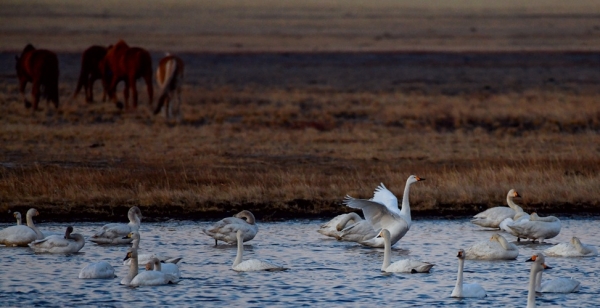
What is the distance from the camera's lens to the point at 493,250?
11.2 meters

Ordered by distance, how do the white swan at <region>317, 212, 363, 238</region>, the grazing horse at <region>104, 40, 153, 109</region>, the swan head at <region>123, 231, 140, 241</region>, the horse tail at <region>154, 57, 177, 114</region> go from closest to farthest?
the swan head at <region>123, 231, 140, 241</region>, the white swan at <region>317, 212, 363, 238</region>, the horse tail at <region>154, 57, 177, 114</region>, the grazing horse at <region>104, 40, 153, 109</region>

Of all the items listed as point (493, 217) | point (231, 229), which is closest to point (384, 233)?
point (231, 229)

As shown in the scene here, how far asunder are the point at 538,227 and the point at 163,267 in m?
4.43

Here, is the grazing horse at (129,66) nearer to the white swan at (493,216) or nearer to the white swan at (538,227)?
the white swan at (493,216)

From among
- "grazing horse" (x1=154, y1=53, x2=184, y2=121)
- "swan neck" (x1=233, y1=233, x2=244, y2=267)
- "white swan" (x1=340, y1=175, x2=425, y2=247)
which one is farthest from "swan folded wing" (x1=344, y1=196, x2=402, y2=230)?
"grazing horse" (x1=154, y1=53, x2=184, y2=121)

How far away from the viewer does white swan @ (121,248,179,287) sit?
1006 cm

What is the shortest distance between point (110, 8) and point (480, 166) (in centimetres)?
13467

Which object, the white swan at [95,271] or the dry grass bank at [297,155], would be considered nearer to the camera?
the white swan at [95,271]

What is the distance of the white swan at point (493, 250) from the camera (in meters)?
11.3

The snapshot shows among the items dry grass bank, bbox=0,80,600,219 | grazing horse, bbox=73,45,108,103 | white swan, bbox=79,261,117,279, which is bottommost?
white swan, bbox=79,261,117,279

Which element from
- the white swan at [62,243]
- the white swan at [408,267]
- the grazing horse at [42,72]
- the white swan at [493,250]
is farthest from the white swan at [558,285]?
the grazing horse at [42,72]

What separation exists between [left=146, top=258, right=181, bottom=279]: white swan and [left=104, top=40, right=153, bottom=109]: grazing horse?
1591cm

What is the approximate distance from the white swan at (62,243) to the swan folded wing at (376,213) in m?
2.88

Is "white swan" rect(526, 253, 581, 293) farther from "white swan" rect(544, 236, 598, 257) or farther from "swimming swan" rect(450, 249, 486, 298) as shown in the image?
"white swan" rect(544, 236, 598, 257)
